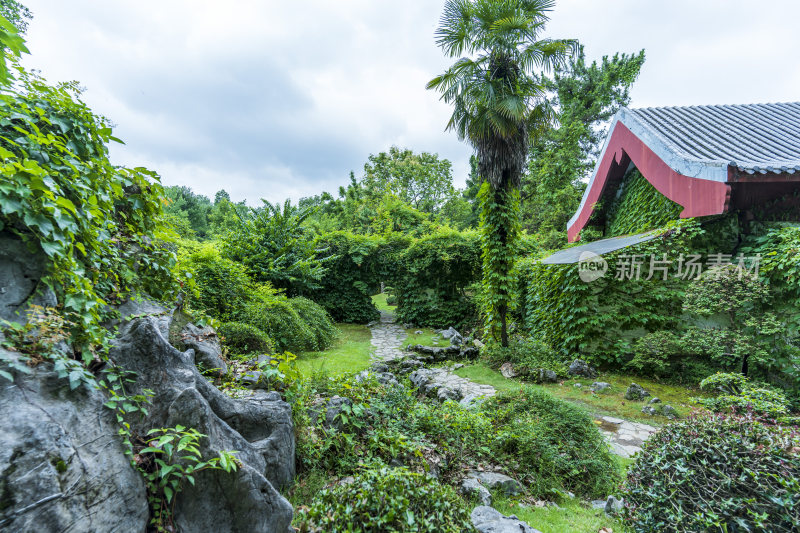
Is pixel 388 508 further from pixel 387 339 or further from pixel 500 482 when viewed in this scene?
pixel 387 339

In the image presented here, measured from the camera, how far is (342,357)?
24.0 feet

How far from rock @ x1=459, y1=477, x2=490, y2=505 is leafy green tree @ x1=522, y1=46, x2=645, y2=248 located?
16.3 m

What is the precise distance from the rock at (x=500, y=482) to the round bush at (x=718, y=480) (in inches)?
33.7

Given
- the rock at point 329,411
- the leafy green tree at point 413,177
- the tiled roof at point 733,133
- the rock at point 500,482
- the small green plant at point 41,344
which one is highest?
the leafy green tree at point 413,177

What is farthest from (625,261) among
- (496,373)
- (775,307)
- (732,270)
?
(496,373)

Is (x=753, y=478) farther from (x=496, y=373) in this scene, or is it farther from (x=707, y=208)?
(x=707, y=208)

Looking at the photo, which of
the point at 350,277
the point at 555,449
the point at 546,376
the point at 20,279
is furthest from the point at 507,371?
the point at 350,277

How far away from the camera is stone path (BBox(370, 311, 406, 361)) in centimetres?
818

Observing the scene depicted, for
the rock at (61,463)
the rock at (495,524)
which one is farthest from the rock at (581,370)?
the rock at (61,463)

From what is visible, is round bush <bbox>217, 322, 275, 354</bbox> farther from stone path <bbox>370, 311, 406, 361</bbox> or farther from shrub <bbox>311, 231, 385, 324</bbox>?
shrub <bbox>311, 231, 385, 324</bbox>

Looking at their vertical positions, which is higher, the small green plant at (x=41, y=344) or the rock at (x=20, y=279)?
the rock at (x=20, y=279)

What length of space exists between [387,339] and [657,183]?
8241 mm

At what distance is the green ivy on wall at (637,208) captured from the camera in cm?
764

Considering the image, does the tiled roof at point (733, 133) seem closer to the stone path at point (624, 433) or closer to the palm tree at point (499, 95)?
the palm tree at point (499, 95)
